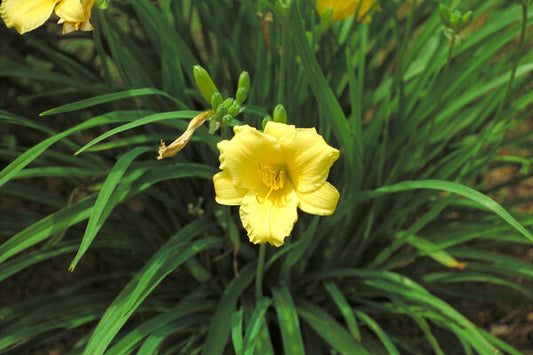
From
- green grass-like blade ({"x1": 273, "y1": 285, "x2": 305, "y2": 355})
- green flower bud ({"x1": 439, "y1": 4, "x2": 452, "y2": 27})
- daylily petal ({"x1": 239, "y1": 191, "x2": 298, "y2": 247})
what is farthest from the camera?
green grass-like blade ({"x1": 273, "y1": 285, "x2": 305, "y2": 355})

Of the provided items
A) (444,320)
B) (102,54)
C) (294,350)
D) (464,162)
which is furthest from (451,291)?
(102,54)

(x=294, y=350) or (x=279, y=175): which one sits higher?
(x=279, y=175)

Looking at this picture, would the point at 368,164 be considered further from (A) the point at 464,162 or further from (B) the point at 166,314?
(B) the point at 166,314

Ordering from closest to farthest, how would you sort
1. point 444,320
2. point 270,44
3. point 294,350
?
point 294,350, point 444,320, point 270,44

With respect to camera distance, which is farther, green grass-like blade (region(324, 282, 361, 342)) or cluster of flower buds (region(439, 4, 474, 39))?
green grass-like blade (region(324, 282, 361, 342))

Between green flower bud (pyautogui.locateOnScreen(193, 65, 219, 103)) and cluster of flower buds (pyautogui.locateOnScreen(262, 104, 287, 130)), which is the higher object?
green flower bud (pyautogui.locateOnScreen(193, 65, 219, 103))

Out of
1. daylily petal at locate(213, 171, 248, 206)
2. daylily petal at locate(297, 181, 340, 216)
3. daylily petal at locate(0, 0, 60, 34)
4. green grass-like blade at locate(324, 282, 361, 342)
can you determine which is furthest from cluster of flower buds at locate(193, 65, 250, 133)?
green grass-like blade at locate(324, 282, 361, 342)

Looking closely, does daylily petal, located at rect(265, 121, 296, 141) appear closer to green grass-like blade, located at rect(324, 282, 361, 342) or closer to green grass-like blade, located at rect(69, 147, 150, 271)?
green grass-like blade, located at rect(69, 147, 150, 271)
